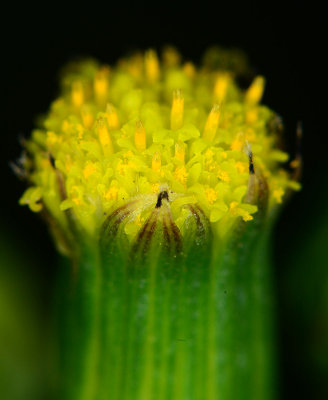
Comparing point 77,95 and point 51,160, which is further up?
point 77,95

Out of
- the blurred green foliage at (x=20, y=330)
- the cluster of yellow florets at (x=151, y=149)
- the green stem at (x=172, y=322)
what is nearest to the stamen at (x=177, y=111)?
the cluster of yellow florets at (x=151, y=149)

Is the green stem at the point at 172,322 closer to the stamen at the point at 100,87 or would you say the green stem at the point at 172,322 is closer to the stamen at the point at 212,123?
the stamen at the point at 212,123

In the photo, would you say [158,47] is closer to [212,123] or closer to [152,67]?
[152,67]

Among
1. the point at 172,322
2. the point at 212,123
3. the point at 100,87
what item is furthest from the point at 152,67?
the point at 172,322

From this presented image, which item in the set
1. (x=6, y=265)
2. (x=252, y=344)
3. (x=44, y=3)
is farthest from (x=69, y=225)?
(x=44, y=3)

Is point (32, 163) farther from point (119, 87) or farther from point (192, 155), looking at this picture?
point (192, 155)

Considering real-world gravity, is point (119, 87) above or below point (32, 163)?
above

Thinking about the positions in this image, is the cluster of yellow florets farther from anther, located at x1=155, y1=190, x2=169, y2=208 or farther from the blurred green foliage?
the blurred green foliage
